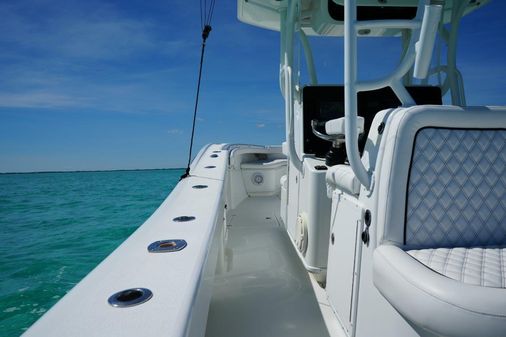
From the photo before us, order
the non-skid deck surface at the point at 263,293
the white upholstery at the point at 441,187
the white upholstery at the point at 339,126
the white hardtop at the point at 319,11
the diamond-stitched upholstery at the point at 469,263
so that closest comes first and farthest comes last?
the diamond-stitched upholstery at the point at 469,263, the white upholstery at the point at 441,187, the white upholstery at the point at 339,126, the non-skid deck surface at the point at 263,293, the white hardtop at the point at 319,11

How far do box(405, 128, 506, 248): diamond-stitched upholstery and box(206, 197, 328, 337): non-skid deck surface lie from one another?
74 centimetres

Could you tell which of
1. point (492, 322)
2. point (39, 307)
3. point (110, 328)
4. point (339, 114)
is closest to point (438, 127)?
point (492, 322)

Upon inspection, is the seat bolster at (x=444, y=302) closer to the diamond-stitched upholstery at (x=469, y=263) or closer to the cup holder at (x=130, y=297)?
the diamond-stitched upholstery at (x=469, y=263)

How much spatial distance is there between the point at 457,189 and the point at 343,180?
1.38 feet

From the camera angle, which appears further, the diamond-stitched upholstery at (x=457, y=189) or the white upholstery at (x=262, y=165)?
the white upholstery at (x=262, y=165)

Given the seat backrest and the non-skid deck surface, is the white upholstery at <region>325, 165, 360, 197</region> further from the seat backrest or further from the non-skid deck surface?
the non-skid deck surface

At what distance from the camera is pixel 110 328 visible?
0.56 metres

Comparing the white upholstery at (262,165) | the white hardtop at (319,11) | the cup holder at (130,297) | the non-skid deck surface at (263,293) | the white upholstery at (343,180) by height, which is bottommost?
the non-skid deck surface at (263,293)

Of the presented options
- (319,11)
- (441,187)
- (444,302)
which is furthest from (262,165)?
(444,302)

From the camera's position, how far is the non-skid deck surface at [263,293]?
4.65 feet

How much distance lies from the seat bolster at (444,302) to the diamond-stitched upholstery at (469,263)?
0.04m

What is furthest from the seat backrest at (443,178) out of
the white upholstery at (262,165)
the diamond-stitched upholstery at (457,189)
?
the white upholstery at (262,165)

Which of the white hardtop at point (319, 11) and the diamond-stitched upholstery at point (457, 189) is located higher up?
the white hardtop at point (319, 11)

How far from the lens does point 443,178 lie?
0.96 metres
